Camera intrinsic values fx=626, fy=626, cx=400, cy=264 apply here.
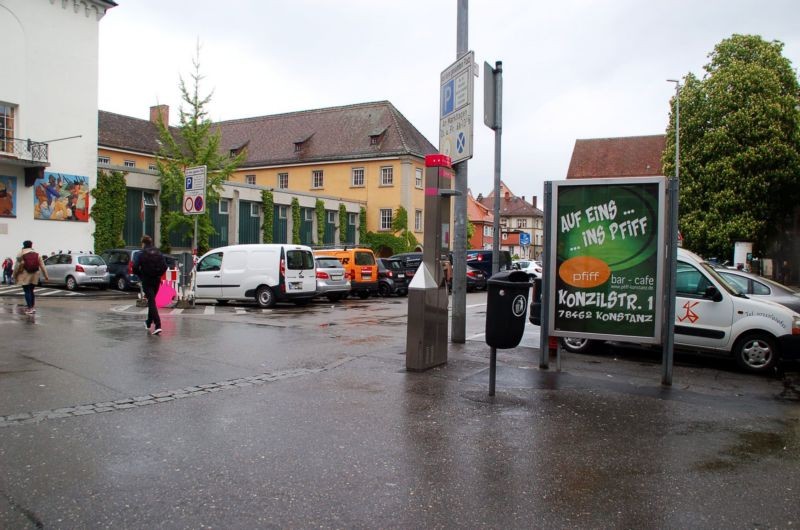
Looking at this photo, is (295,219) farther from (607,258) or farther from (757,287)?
(607,258)

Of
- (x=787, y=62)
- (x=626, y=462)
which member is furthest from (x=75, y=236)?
(x=787, y=62)

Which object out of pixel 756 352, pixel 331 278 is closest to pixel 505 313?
pixel 756 352

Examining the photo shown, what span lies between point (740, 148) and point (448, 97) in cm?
3073

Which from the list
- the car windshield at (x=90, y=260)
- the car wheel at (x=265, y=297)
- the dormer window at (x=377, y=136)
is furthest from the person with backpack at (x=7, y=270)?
the dormer window at (x=377, y=136)

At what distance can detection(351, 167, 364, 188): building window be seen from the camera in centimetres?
4984

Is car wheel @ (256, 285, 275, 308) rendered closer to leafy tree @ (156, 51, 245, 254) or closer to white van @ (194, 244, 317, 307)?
white van @ (194, 244, 317, 307)

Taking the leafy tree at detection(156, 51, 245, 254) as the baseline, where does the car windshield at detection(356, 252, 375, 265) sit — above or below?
below

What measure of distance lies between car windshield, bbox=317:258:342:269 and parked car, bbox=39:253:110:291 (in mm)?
9569

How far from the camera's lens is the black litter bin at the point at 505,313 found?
661 centimetres

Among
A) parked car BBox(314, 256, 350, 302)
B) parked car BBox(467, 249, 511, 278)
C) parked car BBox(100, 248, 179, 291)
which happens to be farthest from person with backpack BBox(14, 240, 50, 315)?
parked car BBox(467, 249, 511, 278)

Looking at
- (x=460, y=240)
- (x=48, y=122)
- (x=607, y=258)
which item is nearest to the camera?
(x=607, y=258)

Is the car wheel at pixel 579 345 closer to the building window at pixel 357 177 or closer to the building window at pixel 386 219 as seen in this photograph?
the building window at pixel 386 219

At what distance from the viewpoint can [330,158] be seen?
50500 millimetres

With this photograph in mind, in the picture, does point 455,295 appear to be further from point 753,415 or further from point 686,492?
point 686,492
